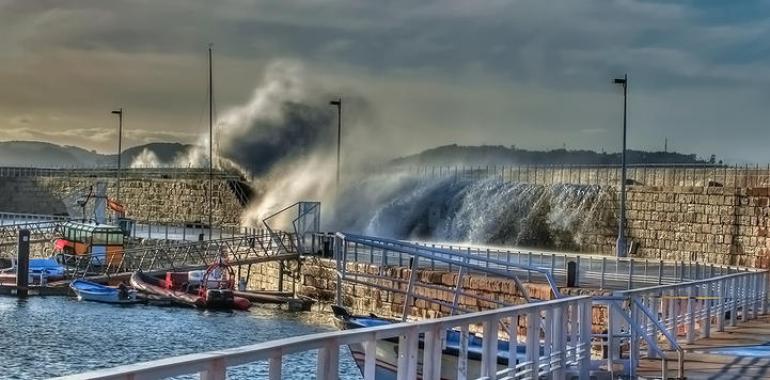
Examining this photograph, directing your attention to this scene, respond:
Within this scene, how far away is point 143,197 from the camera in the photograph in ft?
266

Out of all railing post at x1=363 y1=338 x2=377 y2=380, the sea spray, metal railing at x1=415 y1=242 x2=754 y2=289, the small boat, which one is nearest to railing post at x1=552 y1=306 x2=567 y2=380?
railing post at x1=363 y1=338 x2=377 y2=380

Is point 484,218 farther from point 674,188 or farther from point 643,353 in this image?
point 643,353

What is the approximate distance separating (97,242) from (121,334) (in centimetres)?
1713

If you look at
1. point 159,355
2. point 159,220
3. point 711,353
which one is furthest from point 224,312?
point 159,220

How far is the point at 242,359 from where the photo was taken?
5.98 metres

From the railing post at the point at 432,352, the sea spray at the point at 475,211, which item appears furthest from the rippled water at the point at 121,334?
the sea spray at the point at 475,211

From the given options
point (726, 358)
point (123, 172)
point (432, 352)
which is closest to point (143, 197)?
point (123, 172)

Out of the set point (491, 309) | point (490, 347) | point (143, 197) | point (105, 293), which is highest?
point (490, 347)

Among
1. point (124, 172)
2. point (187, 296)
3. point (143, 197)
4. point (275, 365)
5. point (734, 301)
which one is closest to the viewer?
point (275, 365)

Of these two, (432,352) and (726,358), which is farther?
(726,358)

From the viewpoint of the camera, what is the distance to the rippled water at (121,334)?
73.9 ft

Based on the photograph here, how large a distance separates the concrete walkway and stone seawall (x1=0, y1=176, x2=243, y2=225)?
56895 mm

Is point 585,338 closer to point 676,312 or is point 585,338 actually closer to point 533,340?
point 533,340

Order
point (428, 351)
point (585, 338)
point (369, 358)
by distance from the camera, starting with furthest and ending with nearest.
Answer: point (585, 338), point (428, 351), point (369, 358)
